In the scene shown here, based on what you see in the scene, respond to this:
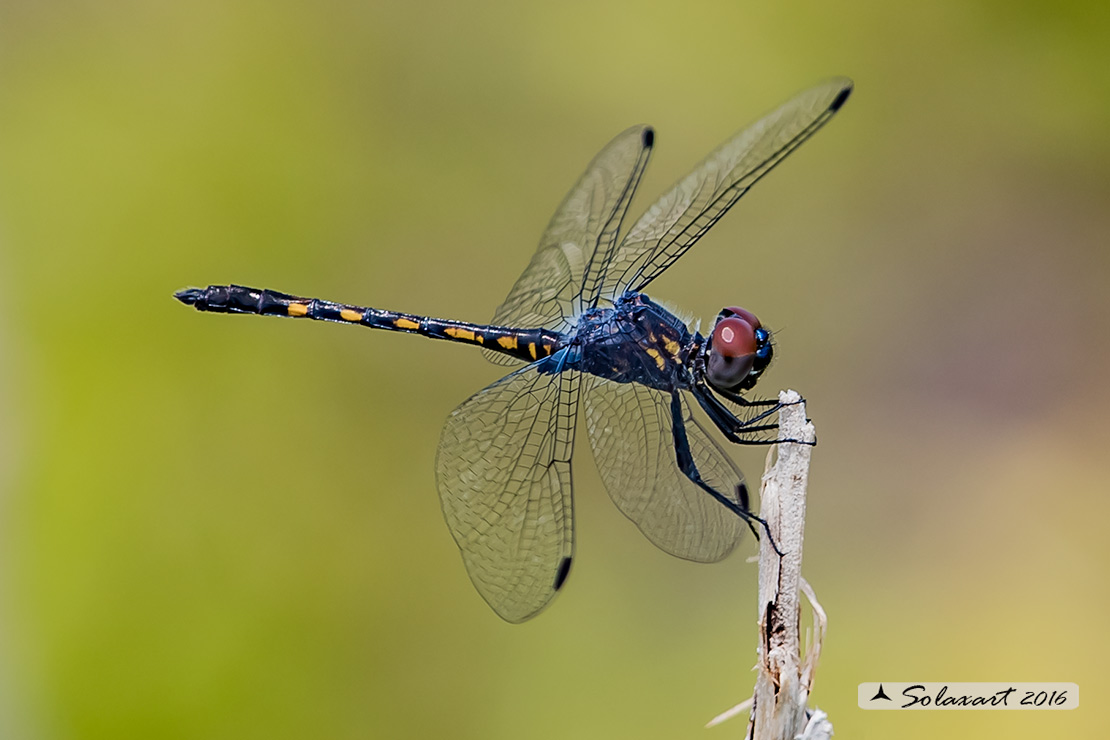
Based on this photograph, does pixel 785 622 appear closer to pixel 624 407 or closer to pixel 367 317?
pixel 624 407

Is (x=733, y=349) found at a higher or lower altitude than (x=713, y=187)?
lower

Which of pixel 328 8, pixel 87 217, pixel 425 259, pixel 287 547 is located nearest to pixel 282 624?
pixel 287 547

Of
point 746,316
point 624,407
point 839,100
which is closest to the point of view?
point 839,100

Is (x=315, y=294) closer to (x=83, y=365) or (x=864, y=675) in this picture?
(x=83, y=365)

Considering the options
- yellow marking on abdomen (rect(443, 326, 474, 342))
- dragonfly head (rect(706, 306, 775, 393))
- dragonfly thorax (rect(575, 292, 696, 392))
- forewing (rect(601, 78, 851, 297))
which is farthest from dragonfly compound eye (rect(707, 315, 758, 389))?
yellow marking on abdomen (rect(443, 326, 474, 342))

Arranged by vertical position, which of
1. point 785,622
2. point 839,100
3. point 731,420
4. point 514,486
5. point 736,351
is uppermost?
point 839,100

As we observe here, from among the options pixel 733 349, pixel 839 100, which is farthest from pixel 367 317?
pixel 839 100
